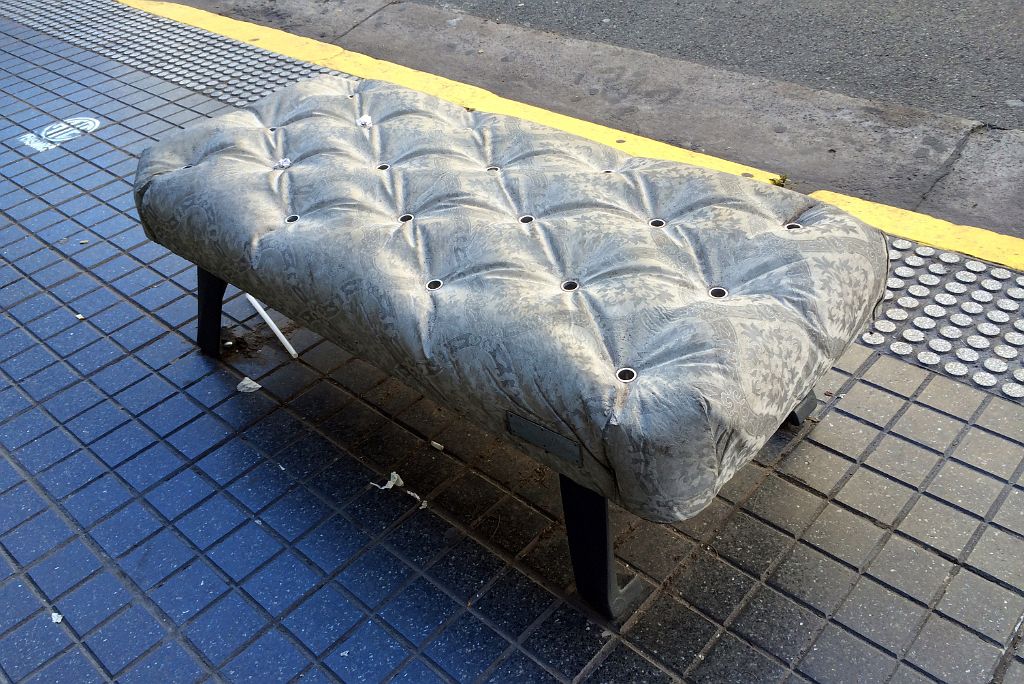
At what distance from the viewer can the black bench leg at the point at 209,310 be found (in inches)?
112

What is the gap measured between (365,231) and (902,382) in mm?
1679

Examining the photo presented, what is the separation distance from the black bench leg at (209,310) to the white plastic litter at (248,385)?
7.5 inches

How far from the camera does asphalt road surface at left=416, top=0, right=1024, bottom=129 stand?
4367mm

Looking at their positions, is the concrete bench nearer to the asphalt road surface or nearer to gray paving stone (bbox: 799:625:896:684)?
gray paving stone (bbox: 799:625:896:684)

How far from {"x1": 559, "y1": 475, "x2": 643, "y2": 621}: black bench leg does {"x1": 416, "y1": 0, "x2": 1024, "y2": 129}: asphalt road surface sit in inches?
126

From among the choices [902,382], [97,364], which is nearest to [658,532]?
[902,382]

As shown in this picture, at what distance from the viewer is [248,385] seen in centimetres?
293

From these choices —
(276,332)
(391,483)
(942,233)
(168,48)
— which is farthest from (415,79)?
(391,483)

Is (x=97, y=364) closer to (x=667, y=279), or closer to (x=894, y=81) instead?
(x=667, y=279)

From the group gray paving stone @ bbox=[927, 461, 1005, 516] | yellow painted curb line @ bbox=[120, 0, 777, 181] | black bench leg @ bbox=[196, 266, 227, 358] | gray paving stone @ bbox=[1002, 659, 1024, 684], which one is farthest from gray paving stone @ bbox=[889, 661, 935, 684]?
black bench leg @ bbox=[196, 266, 227, 358]

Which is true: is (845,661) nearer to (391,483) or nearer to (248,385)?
(391,483)

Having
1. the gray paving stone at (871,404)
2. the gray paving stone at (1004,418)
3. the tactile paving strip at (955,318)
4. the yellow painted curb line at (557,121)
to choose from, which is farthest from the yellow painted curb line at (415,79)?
the gray paving stone at (1004,418)

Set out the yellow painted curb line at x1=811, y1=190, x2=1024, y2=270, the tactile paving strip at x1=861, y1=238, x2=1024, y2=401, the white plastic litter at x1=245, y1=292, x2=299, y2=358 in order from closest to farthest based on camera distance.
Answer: the tactile paving strip at x1=861, y1=238, x2=1024, y2=401, the white plastic litter at x1=245, y1=292, x2=299, y2=358, the yellow painted curb line at x1=811, y1=190, x2=1024, y2=270

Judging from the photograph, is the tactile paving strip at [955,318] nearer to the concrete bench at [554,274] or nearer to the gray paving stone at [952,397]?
the gray paving stone at [952,397]
